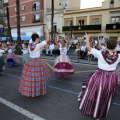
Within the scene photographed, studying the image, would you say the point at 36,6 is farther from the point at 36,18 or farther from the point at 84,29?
the point at 84,29

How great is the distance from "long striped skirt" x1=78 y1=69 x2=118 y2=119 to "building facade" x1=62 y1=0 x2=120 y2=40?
25.5 meters

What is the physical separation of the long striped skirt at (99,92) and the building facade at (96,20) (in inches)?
1003

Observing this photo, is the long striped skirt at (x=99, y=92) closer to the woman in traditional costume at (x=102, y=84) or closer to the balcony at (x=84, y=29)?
the woman in traditional costume at (x=102, y=84)

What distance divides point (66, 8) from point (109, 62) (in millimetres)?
32337

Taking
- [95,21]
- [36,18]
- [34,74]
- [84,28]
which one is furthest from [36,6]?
[34,74]

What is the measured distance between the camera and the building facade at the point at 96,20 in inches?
1066

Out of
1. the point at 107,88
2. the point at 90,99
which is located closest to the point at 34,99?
the point at 90,99

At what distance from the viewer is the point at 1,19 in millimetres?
47875

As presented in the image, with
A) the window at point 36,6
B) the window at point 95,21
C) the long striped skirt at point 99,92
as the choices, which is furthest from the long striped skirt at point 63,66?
the window at point 36,6

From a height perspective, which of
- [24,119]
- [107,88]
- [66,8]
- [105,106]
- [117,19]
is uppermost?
[66,8]

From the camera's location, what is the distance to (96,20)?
29.2 meters

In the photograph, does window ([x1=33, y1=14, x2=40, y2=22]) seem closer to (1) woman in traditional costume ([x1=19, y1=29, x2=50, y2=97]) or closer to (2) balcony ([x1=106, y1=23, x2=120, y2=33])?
(2) balcony ([x1=106, y1=23, x2=120, y2=33])

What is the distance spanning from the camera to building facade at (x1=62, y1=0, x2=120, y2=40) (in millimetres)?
27086

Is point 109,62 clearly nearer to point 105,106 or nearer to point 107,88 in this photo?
point 107,88
